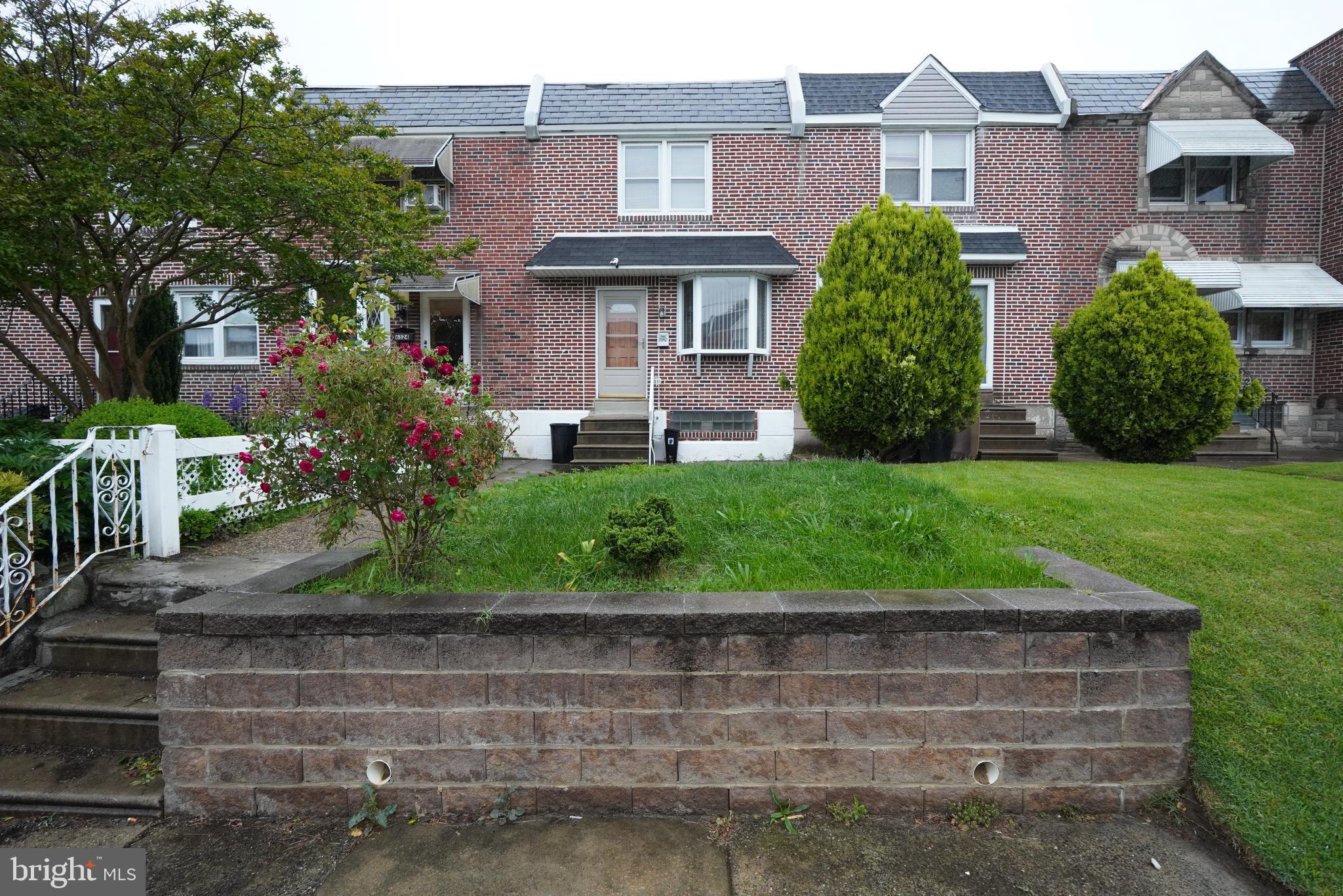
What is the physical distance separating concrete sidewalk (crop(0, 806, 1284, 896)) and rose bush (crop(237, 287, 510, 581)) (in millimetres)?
1308

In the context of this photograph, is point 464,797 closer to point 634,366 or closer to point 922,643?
point 922,643

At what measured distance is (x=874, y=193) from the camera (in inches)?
524

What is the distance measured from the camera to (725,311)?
12.9 meters

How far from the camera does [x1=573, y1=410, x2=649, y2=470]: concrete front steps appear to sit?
1145 centimetres

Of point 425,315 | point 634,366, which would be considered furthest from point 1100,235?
point 425,315

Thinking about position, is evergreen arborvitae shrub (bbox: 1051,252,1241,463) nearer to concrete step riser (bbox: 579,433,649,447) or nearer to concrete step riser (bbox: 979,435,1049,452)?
concrete step riser (bbox: 979,435,1049,452)

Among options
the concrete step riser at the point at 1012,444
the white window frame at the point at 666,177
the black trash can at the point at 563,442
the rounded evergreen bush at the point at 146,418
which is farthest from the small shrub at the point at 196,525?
the concrete step riser at the point at 1012,444

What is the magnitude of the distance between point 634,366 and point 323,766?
36.5 feet

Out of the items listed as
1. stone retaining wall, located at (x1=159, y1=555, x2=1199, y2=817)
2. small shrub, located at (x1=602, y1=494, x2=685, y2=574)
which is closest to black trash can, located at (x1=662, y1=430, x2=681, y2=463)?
small shrub, located at (x1=602, y1=494, x2=685, y2=574)

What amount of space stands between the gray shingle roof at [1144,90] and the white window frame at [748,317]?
767 centimetres

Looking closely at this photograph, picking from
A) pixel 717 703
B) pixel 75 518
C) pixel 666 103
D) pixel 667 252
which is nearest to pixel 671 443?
pixel 667 252

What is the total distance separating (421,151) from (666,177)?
4.82 meters

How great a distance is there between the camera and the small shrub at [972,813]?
2848mm

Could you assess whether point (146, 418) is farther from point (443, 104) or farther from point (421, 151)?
point (443, 104)
